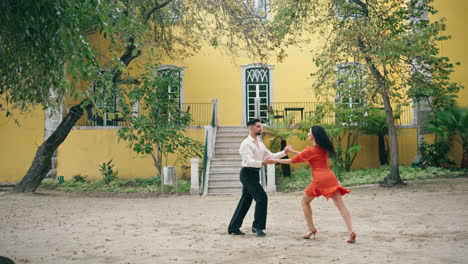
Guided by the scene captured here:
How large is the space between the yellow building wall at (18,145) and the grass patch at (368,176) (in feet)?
31.8

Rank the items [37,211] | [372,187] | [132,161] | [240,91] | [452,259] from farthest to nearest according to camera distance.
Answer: [240,91] < [132,161] < [372,187] < [37,211] < [452,259]

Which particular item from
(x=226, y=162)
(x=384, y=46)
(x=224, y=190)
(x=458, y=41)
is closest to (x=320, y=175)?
(x=384, y=46)

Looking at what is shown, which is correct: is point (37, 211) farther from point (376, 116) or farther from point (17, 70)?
point (376, 116)

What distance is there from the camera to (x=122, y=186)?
617 inches

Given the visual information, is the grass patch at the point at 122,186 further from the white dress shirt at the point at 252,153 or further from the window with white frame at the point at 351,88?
the white dress shirt at the point at 252,153

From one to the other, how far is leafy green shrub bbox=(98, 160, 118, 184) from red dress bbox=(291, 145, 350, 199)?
11.2m

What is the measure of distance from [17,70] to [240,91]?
45.6 ft

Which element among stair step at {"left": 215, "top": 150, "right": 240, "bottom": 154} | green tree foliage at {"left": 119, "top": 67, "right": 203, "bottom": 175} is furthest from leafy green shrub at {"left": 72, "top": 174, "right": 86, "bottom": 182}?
stair step at {"left": 215, "top": 150, "right": 240, "bottom": 154}

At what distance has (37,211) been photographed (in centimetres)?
1007

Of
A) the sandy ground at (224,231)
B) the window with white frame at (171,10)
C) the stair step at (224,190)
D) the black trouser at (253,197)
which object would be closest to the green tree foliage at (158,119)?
the stair step at (224,190)

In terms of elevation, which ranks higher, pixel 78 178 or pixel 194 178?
pixel 194 178

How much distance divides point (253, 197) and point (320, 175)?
1074 millimetres

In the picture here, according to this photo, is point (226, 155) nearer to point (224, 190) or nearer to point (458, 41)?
point (224, 190)

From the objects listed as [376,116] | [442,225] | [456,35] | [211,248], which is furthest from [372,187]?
[211,248]
